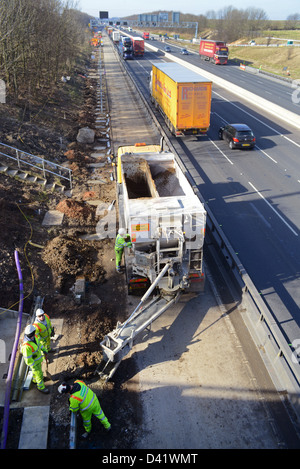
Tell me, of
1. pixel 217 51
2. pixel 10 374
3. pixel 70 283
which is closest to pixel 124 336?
pixel 10 374

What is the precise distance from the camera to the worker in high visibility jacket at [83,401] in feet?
20.0

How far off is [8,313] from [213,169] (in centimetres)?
1353

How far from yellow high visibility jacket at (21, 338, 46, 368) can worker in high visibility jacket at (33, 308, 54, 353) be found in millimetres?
484

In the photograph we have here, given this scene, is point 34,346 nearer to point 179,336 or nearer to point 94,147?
point 179,336

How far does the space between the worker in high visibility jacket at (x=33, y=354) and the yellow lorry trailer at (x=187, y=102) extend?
60.2 ft

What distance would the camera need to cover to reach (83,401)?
6129 mm

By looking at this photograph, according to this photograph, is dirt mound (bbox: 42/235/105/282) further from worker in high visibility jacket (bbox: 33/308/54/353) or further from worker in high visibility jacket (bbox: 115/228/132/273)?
worker in high visibility jacket (bbox: 33/308/54/353)

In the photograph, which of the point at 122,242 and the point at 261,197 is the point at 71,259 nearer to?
the point at 122,242

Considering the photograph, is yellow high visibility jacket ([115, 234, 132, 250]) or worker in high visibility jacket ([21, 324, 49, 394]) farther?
yellow high visibility jacket ([115, 234, 132, 250])

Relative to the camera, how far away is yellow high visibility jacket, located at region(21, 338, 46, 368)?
6918 mm

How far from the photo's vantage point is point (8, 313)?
9.22 meters

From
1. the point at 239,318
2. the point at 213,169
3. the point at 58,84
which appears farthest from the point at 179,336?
the point at 58,84

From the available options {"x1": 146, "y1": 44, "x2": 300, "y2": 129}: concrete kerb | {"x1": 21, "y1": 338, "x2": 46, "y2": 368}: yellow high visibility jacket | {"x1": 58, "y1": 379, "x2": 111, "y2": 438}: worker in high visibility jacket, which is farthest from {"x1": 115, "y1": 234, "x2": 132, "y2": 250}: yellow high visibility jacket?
{"x1": 146, "y1": 44, "x2": 300, "y2": 129}: concrete kerb

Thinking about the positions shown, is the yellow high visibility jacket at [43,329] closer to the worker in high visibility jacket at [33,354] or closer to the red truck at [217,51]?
the worker in high visibility jacket at [33,354]
